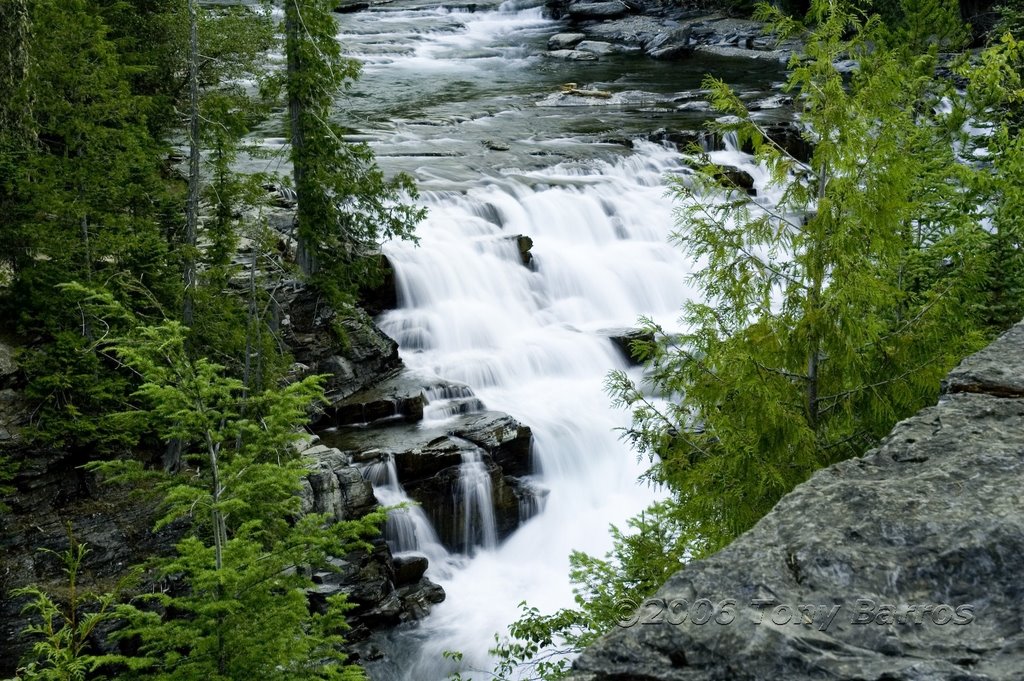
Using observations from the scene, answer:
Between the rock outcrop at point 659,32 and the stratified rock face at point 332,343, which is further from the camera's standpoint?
the rock outcrop at point 659,32

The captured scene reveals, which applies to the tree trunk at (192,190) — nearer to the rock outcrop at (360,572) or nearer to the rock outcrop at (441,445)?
the rock outcrop at (360,572)

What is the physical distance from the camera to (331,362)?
1878 centimetres

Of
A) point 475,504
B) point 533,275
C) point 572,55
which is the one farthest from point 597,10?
point 475,504

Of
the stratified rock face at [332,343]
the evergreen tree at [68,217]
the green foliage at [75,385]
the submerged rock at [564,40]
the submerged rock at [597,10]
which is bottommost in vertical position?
the stratified rock face at [332,343]

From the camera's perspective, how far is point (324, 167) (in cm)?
1848

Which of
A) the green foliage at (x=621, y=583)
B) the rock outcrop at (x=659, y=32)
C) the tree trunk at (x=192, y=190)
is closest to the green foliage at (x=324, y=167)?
the tree trunk at (x=192, y=190)

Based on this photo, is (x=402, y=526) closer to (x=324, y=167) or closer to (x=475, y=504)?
(x=475, y=504)

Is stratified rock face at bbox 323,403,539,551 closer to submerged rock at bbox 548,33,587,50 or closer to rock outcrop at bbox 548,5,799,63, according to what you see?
rock outcrop at bbox 548,5,799,63

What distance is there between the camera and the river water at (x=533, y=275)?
16109 millimetres

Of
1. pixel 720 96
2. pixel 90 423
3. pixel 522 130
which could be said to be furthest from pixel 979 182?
pixel 522 130

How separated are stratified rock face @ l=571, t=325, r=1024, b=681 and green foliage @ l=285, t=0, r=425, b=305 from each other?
574 inches

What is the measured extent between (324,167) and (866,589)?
51.7 ft

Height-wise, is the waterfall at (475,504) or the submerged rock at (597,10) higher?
the submerged rock at (597,10)

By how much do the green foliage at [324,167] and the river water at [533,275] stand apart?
2.85ft
